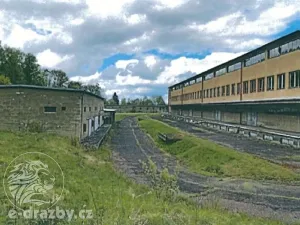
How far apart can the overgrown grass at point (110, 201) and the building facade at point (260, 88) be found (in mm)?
17815

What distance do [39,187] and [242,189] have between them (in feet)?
25.4

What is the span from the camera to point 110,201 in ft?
26.4

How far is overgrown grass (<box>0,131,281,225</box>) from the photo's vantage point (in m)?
5.70

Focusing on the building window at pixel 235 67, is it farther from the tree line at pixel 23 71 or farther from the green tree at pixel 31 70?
the green tree at pixel 31 70

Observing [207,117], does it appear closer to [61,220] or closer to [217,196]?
[217,196]

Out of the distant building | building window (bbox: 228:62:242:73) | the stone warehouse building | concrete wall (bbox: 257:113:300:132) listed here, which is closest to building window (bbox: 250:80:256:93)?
concrete wall (bbox: 257:113:300:132)

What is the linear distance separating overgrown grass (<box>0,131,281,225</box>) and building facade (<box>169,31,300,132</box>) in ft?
58.4

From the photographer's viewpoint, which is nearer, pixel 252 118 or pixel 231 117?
pixel 252 118

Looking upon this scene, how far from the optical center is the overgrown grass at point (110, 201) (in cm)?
570

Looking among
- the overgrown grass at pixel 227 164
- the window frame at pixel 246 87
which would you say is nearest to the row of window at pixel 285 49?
the window frame at pixel 246 87

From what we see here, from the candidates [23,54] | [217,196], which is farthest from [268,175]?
[23,54]

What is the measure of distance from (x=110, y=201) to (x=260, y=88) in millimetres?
28500

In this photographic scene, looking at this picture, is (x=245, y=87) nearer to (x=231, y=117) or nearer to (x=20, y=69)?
(x=231, y=117)

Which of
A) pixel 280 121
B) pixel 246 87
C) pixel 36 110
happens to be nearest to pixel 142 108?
pixel 246 87
